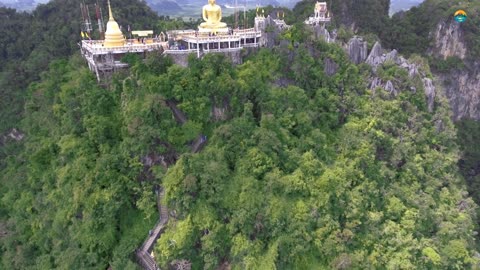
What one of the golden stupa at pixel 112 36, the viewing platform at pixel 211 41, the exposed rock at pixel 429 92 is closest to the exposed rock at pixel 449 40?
the exposed rock at pixel 429 92

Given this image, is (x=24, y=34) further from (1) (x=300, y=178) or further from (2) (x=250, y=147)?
(1) (x=300, y=178)

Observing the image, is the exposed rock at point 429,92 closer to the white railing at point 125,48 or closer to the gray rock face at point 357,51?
the gray rock face at point 357,51

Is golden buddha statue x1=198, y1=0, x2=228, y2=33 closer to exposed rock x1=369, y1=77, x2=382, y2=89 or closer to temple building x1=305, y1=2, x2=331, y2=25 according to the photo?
exposed rock x1=369, y1=77, x2=382, y2=89

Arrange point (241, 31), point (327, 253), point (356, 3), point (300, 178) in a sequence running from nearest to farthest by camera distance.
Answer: point (327, 253), point (300, 178), point (241, 31), point (356, 3)

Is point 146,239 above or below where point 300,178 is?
below

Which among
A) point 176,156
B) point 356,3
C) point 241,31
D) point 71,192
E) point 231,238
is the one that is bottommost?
point 231,238

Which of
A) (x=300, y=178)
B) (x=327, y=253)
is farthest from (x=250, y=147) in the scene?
(x=327, y=253)
